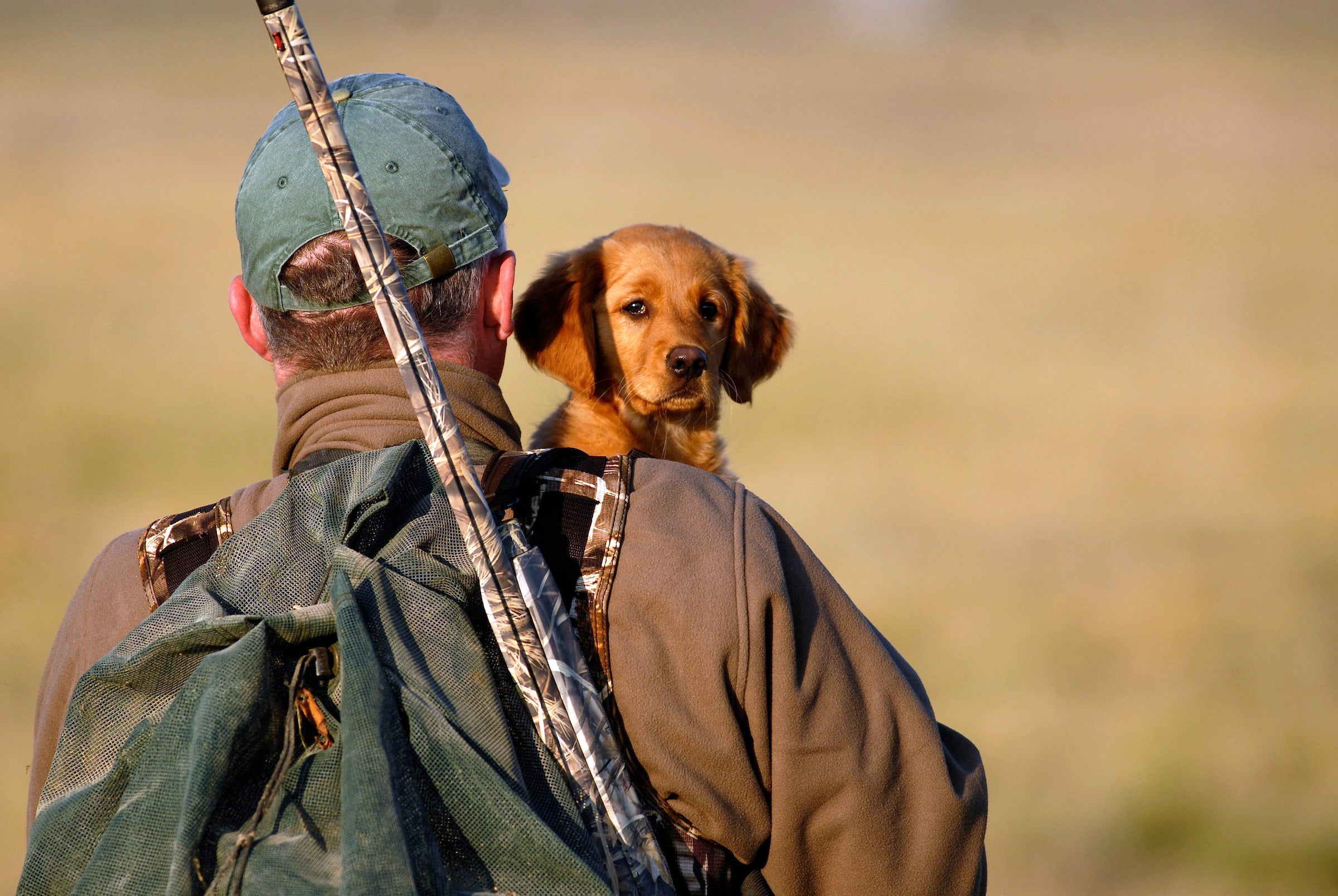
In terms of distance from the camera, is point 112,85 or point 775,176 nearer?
point 775,176

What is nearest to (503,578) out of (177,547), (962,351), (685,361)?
(177,547)

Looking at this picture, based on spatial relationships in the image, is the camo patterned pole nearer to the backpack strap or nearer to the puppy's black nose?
the backpack strap

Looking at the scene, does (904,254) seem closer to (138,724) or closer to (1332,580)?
(1332,580)

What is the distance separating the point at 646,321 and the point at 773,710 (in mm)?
2509

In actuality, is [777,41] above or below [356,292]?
above

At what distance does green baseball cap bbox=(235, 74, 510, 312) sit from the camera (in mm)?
2062

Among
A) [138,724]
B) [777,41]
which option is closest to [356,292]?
[138,724]

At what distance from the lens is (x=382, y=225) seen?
2023 mm

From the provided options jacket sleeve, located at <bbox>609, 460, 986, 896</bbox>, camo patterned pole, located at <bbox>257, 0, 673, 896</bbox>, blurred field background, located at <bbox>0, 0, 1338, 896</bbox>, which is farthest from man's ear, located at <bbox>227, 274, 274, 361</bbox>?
blurred field background, located at <bbox>0, 0, 1338, 896</bbox>

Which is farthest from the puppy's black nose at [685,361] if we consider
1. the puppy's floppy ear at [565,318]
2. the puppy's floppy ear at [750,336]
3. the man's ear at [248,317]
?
the man's ear at [248,317]

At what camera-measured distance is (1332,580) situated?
40.4 feet

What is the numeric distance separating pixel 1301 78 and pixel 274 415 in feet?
136

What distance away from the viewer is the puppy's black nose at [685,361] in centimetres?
393

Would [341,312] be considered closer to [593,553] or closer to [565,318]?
[593,553]
